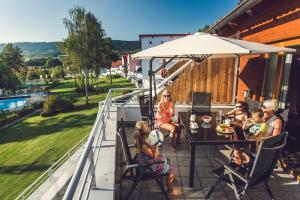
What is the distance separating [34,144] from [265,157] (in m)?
15.4

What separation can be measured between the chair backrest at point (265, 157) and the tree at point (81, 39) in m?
24.5

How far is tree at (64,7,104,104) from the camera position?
83.2 feet

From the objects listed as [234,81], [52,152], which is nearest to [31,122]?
[52,152]

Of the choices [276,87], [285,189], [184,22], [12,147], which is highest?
[184,22]

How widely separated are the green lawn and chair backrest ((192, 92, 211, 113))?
821 centimetres

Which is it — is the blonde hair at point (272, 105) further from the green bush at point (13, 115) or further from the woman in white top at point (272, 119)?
the green bush at point (13, 115)

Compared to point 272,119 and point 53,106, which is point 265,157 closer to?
point 272,119

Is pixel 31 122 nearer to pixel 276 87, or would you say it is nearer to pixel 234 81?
pixel 234 81

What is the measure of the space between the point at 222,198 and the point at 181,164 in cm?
104

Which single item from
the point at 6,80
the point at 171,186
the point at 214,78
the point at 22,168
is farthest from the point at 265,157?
the point at 6,80

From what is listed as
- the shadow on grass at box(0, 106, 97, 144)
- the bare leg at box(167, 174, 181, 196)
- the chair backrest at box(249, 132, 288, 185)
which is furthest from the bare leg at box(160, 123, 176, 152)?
the shadow on grass at box(0, 106, 97, 144)

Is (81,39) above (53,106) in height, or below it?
above

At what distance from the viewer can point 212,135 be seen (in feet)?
11.1

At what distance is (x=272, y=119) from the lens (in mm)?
3393
